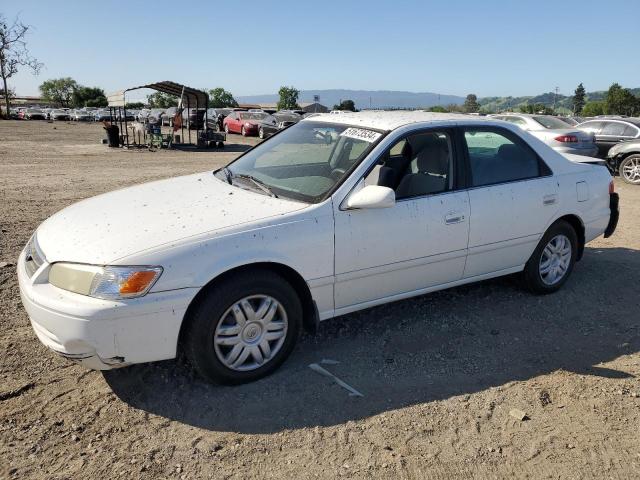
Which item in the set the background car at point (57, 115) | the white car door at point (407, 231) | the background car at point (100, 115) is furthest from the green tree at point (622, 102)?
the white car door at point (407, 231)

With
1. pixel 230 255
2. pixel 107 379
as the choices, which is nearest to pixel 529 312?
pixel 230 255

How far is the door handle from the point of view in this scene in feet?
12.6

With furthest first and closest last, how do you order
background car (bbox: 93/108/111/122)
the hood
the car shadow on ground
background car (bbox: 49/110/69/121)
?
background car (bbox: 49/110/69/121), background car (bbox: 93/108/111/122), the car shadow on ground, the hood

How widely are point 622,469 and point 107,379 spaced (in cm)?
291

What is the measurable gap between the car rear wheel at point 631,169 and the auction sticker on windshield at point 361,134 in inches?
433

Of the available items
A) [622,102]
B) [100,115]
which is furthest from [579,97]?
[100,115]

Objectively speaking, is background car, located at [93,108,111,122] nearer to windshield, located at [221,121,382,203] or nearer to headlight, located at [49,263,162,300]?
windshield, located at [221,121,382,203]

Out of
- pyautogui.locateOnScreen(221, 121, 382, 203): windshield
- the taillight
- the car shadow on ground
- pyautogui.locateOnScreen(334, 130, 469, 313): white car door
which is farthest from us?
the taillight

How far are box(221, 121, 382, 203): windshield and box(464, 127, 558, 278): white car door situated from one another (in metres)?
0.96

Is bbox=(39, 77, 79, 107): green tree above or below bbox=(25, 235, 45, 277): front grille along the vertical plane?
above

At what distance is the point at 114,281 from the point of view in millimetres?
2744

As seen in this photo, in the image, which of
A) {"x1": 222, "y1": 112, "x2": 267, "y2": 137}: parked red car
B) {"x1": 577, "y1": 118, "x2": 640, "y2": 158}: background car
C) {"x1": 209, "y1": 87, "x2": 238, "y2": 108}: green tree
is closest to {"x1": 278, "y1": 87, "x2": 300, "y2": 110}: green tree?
{"x1": 209, "y1": 87, "x2": 238, "y2": 108}: green tree

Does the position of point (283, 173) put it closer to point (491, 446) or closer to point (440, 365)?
point (440, 365)

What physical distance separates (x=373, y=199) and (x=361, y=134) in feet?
2.59
